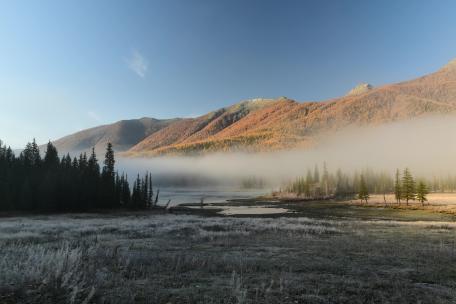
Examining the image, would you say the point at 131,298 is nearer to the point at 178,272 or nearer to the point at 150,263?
the point at 178,272

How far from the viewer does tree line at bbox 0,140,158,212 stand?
280 ft

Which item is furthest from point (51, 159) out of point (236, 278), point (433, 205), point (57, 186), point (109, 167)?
point (433, 205)

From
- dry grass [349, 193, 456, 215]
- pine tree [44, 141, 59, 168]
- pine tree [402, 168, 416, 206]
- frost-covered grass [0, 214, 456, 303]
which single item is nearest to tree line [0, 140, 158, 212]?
pine tree [44, 141, 59, 168]

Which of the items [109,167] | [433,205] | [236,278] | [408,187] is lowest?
[433,205]

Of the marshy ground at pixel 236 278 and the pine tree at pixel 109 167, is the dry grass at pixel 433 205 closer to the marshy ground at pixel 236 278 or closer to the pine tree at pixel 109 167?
the marshy ground at pixel 236 278

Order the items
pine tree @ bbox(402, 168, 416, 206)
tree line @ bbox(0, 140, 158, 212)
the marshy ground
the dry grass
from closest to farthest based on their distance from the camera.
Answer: the marshy ground
tree line @ bbox(0, 140, 158, 212)
the dry grass
pine tree @ bbox(402, 168, 416, 206)

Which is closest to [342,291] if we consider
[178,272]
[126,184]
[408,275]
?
[408,275]

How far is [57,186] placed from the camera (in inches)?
3450

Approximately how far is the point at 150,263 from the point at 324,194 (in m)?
191

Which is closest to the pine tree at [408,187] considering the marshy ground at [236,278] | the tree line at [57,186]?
the tree line at [57,186]

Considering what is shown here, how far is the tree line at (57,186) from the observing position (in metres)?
85.2

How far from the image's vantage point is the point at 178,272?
A: 15398 millimetres

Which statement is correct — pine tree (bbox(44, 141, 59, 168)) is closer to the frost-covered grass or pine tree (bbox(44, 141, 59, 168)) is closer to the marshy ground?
the frost-covered grass

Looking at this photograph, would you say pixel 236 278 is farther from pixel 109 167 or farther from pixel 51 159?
pixel 51 159
